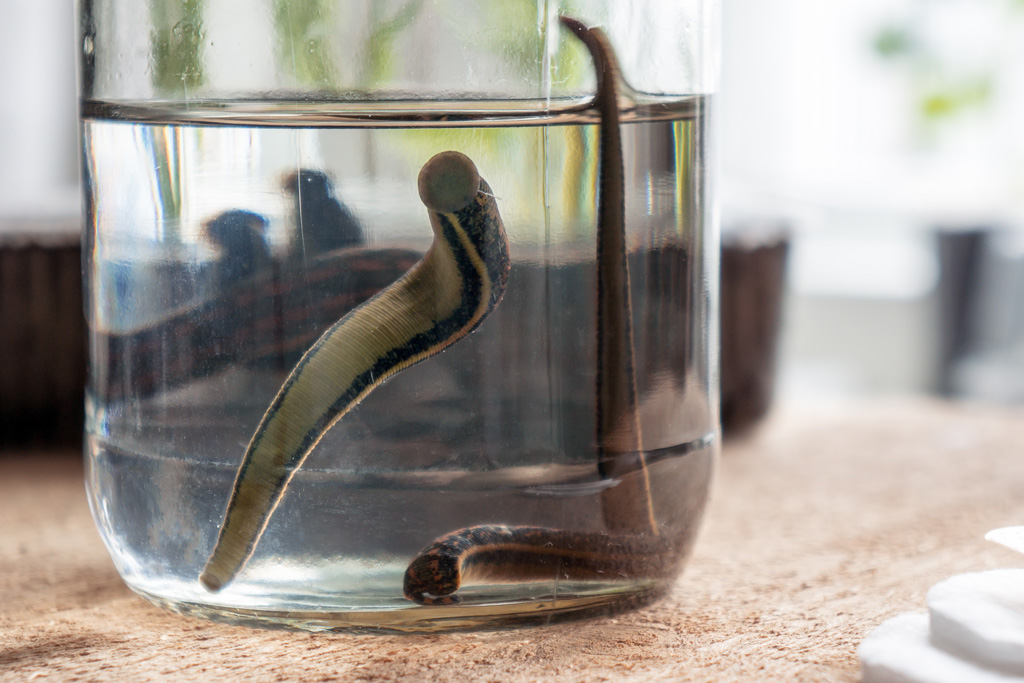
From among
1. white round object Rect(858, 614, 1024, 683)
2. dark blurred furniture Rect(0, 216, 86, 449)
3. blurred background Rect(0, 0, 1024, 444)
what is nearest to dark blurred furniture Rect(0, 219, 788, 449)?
dark blurred furniture Rect(0, 216, 86, 449)

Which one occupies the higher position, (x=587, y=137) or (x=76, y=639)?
(x=587, y=137)

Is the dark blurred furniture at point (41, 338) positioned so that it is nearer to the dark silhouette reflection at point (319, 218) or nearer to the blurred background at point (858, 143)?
the dark silhouette reflection at point (319, 218)

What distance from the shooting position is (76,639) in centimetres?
29

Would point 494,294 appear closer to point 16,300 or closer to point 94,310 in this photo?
point 94,310

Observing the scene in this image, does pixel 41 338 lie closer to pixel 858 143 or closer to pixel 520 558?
pixel 520 558

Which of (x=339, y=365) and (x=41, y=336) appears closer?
(x=339, y=365)

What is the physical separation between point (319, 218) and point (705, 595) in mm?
164

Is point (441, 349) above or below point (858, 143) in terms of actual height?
below

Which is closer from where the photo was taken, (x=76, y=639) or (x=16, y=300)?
(x=76, y=639)

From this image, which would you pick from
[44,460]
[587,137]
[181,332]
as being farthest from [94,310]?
[44,460]

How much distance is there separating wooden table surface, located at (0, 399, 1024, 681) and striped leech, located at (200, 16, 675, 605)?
2 cm

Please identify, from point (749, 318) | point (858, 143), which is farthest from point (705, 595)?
point (858, 143)

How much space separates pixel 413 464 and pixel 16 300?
1.29 ft

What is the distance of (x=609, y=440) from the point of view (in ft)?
0.95
